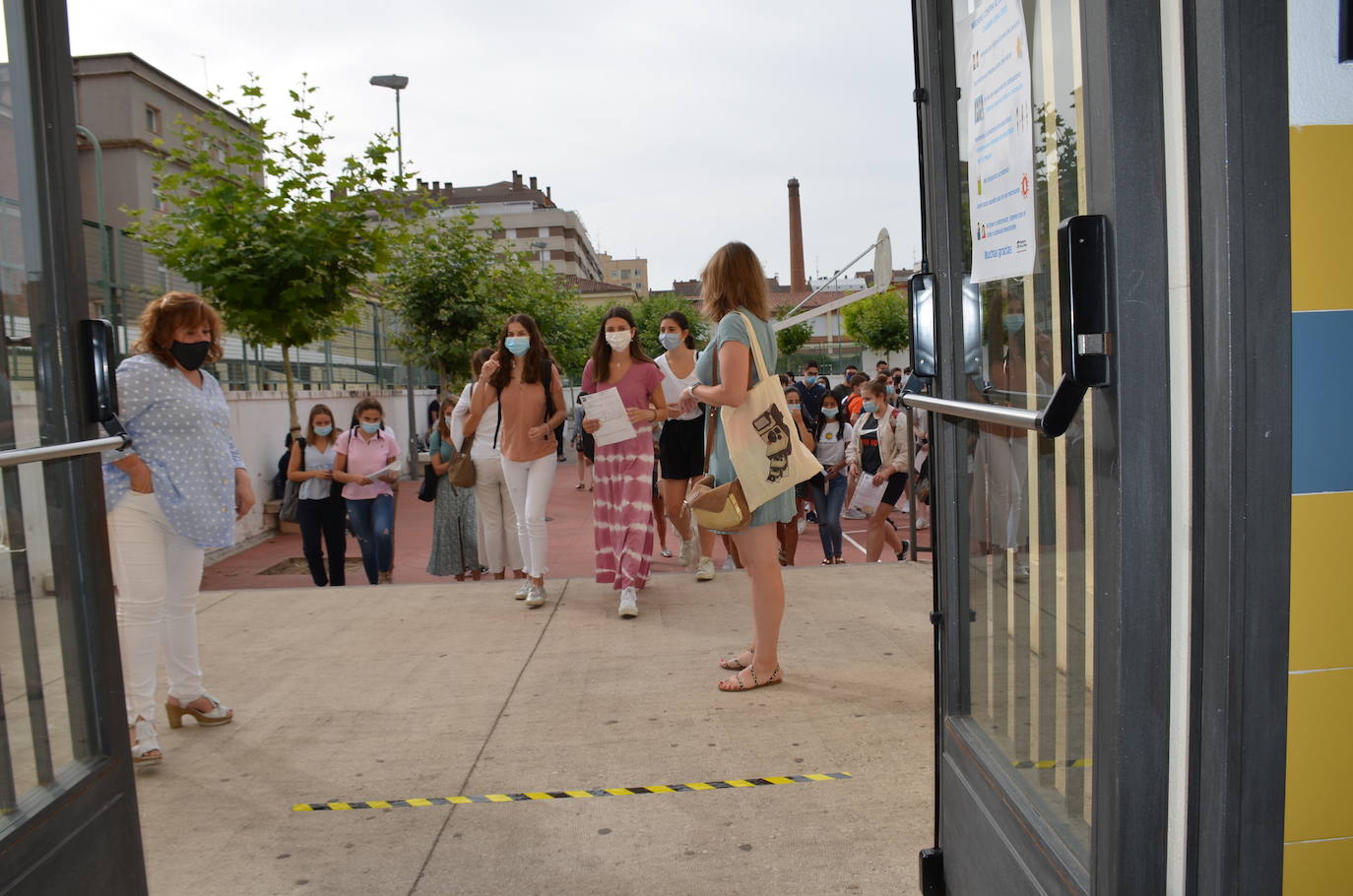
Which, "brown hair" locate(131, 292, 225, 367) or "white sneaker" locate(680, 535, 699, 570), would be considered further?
"white sneaker" locate(680, 535, 699, 570)

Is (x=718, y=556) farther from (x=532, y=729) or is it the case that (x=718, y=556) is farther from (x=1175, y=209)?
(x=1175, y=209)

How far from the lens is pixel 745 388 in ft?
14.9

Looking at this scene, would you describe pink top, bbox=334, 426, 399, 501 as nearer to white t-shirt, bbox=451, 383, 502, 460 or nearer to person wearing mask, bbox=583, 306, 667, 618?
white t-shirt, bbox=451, 383, 502, 460

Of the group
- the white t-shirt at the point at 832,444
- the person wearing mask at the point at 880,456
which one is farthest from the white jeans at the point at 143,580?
the white t-shirt at the point at 832,444

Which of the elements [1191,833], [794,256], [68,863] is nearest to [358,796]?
[68,863]

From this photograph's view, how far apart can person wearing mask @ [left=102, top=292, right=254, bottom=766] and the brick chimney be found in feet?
289

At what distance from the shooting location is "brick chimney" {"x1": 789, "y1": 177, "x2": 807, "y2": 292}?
90.4m

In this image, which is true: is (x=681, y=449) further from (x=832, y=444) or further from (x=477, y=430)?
(x=832, y=444)

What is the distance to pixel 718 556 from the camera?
9.98 metres

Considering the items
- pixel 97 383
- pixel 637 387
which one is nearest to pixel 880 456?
pixel 637 387

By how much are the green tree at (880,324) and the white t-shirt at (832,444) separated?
6116 centimetres

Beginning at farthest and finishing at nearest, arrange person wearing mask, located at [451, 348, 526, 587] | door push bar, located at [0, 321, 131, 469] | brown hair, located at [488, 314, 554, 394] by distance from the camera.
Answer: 1. person wearing mask, located at [451, 348, 526, 587]
2. brown hair, located at [488, 314, 554, 394]
3. door push bar, located at [0, 321, 131, 469]

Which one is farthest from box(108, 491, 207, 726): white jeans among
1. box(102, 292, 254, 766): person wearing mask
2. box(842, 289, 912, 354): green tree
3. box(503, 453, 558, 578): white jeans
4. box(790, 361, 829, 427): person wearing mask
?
box(842, 289, 912, 354): green tree

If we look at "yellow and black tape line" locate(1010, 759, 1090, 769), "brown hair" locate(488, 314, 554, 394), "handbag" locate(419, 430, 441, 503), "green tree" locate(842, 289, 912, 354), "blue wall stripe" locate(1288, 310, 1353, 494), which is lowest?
"yellow and black tape line" locate(1010, 759, 1090, 769)
